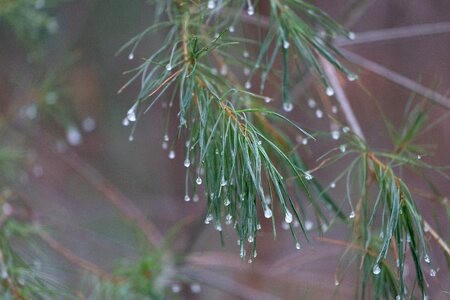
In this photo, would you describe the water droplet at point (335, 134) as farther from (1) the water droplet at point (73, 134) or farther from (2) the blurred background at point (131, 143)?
(1) the water droplet at point (73, 134)

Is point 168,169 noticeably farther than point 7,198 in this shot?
Yes

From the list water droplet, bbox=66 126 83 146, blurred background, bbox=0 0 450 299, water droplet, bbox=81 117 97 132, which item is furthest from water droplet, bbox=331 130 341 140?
water droplet, bbox=81 117 97 132

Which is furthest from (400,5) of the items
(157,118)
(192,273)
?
(157,118)

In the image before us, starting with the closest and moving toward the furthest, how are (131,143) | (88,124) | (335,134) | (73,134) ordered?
(335,134) → (73,134) → (88,124) → (131,143)

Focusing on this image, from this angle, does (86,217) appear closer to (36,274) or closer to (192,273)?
(192,273)

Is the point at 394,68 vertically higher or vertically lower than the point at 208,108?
higher

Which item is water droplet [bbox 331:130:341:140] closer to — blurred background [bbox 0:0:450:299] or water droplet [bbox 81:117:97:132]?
blurred background [bbox 0:0:450:299]

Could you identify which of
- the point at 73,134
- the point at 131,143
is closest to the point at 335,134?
the point at 73,134

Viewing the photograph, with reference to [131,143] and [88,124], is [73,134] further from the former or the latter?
[131,143]
